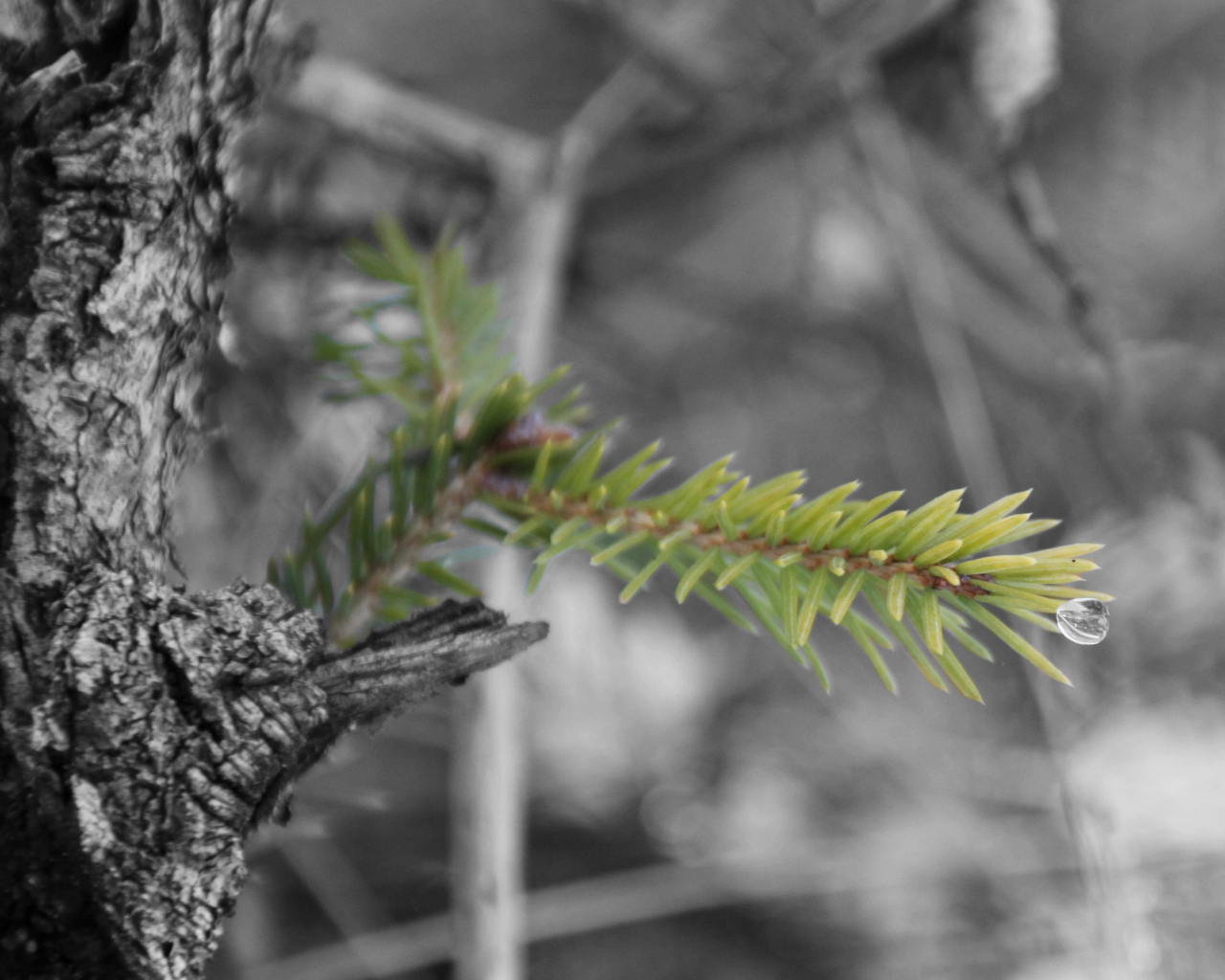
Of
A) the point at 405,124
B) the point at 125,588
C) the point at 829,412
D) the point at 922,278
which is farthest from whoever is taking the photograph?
the point at 829,412

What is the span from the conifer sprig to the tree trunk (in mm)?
61

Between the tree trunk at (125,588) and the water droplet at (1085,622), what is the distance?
0.46 feet

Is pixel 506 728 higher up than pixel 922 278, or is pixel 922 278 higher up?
pixel 922 278

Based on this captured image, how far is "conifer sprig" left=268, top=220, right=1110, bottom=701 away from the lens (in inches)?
9.8

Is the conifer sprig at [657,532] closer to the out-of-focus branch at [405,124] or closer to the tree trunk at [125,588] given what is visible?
the tree trunk at [125,588]

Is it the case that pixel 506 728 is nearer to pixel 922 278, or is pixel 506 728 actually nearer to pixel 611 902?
pixel 611 902

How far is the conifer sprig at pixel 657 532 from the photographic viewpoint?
249 millimetres

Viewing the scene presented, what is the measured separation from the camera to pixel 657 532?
30cm

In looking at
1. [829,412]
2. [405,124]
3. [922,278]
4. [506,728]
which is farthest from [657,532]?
[829,412]

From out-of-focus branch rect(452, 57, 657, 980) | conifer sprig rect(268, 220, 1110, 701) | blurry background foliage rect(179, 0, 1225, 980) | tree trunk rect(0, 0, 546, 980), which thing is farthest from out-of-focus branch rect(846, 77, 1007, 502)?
tree trunk rect(0, 0, 546, 980)

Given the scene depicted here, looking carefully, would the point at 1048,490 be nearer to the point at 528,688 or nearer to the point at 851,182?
the point at 851,182

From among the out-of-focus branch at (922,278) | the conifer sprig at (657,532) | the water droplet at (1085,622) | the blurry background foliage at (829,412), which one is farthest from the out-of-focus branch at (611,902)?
the water droplet at (1085,622)

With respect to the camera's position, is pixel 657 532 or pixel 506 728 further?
pixel 506 728

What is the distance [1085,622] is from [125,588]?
24 cm
